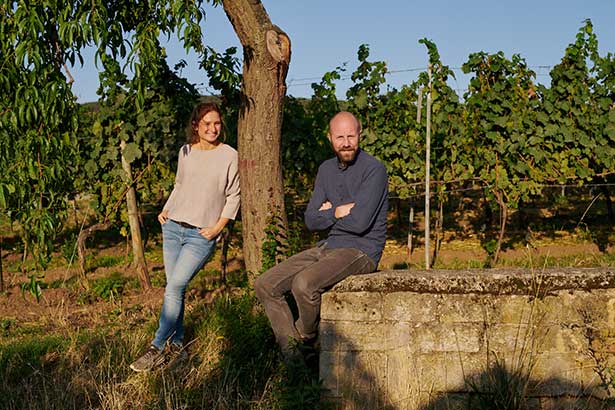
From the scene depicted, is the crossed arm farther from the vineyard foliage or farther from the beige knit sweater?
the vineyard foliage

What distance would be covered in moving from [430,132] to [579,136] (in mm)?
1951

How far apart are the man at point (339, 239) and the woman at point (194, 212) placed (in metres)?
0.62

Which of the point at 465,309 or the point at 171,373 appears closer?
the point at 465,309

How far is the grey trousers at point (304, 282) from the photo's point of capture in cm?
402

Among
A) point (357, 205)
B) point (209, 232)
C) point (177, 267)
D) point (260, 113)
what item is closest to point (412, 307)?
point (357, 205)

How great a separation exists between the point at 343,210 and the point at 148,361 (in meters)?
1.55

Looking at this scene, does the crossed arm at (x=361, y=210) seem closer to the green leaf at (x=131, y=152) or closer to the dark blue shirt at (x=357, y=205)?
the dark blue shirt at (x=357, y=205)

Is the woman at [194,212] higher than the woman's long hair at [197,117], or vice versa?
the woman's long hair at [197,117]

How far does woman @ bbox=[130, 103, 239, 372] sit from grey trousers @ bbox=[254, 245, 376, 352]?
0.62 meters

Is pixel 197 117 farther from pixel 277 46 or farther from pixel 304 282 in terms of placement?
pixel 304 282

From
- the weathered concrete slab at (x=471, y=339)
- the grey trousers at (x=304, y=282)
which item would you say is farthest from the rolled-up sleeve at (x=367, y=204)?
the weathered concrete slab at (x=471, y=339)

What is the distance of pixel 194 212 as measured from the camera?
4.79 metres

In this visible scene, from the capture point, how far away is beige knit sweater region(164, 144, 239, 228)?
480cm

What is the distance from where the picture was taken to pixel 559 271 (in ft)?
12.9
